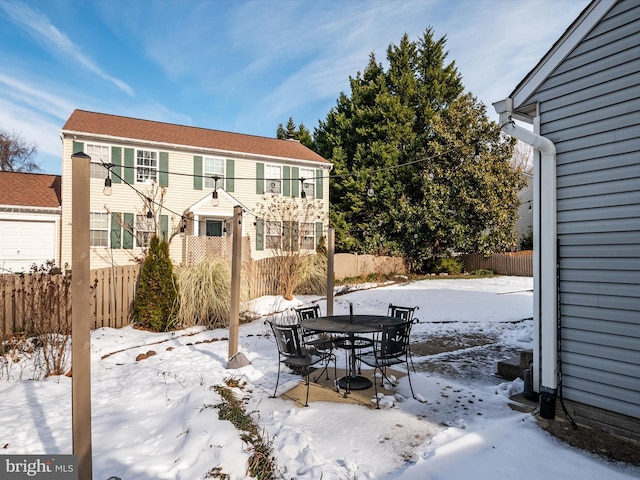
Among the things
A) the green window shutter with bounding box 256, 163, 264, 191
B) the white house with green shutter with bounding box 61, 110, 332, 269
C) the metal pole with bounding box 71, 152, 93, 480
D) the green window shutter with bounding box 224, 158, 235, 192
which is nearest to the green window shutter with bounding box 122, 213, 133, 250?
the white house with green shutter with bounding box 61, 110, 332, 269

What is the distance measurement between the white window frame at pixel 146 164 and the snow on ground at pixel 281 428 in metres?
10.1

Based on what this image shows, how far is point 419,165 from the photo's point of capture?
19.7 m

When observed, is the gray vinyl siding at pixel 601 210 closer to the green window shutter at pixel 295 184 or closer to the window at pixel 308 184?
the green window shutter at pixel 295 184

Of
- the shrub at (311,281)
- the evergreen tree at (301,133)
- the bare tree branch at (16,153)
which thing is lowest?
the shrub at (311,281)

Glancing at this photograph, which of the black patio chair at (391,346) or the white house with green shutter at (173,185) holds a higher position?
the white house with green shutter at (173,185)

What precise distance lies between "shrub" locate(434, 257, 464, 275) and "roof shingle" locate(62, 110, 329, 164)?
8.24 m

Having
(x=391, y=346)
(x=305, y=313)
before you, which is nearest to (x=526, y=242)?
(x=305, y=313)

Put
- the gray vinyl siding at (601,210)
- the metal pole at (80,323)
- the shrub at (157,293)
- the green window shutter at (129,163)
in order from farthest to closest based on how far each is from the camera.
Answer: the green window shutter at (129,163) < the shrub at (157,293) < the gray vinyl siding at (601,210) < the metal pole at (80,323)

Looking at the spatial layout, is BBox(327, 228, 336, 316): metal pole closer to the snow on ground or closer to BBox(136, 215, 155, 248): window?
the snow on ground

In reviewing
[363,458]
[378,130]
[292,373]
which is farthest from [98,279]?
[378,130]

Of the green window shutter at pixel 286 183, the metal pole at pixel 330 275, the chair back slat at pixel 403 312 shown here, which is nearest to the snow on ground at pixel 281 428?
the chair back slat at pixel 403 312

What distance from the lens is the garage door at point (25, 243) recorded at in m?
13.5

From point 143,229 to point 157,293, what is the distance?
7.23 metres

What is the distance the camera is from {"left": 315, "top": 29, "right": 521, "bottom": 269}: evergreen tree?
722 inches
